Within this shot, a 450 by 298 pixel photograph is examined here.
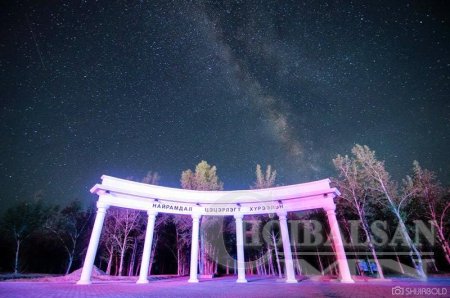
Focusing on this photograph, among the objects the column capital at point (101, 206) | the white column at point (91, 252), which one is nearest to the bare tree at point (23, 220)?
the white column at point (91, 252)

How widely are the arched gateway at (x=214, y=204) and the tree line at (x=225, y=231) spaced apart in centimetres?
827

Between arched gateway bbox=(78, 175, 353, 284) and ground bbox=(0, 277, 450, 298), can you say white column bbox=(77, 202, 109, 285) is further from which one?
ground bbox=(0, 277, 450, 298)

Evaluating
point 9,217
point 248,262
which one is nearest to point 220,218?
point 248,262

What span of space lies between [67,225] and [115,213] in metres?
13.4

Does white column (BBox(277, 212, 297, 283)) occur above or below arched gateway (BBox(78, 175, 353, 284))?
below

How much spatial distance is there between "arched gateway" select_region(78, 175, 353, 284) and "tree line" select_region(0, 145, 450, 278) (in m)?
8.27

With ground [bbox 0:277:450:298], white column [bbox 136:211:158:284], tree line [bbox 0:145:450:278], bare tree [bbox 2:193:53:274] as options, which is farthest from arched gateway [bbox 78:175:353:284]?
bare tree [bbox 2:193:53:274]

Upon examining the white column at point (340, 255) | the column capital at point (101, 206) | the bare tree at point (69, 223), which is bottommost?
the white column at point (340, 255)

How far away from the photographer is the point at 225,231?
36125mm

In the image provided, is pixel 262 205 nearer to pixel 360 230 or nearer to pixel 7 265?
pixel 360 230

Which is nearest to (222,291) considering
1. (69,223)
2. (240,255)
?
(240,255)

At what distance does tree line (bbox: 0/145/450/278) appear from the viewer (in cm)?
2703

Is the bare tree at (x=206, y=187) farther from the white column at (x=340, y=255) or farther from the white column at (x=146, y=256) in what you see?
the white column at (x=340, y=255)

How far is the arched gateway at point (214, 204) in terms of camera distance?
1786cm
